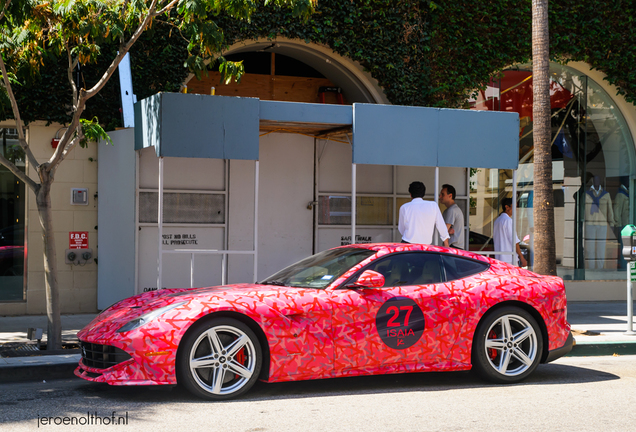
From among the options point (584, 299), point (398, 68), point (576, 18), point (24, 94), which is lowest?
point (584, 299)

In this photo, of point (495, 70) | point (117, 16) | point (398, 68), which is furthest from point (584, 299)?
point (117, 16)

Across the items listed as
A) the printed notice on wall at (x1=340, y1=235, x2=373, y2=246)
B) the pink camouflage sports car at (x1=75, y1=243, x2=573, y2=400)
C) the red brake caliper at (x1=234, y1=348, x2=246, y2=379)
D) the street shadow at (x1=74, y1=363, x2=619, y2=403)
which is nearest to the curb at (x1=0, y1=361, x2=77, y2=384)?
the street shadow at (x1=74, y1=363, x2=619, y2=403)

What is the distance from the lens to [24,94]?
35.4ft

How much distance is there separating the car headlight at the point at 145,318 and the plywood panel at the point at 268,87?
316 inches

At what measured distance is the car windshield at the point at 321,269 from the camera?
6.47 metres

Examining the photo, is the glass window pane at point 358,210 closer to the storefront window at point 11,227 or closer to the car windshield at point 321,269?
the storefront window at point 11,227

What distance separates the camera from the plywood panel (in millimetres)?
13391

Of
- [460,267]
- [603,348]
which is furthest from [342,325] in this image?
[603,348]

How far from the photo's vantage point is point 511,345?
21.9 feet

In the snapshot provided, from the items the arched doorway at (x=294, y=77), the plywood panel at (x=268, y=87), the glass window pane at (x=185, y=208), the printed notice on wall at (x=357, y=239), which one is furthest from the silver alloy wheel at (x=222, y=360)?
the plywood panel at (x=268, y=87)

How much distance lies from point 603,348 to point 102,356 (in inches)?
248

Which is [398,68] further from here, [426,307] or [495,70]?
[426,307]

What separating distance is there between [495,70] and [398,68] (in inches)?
83.6

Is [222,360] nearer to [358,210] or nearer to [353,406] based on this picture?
[353,406]
